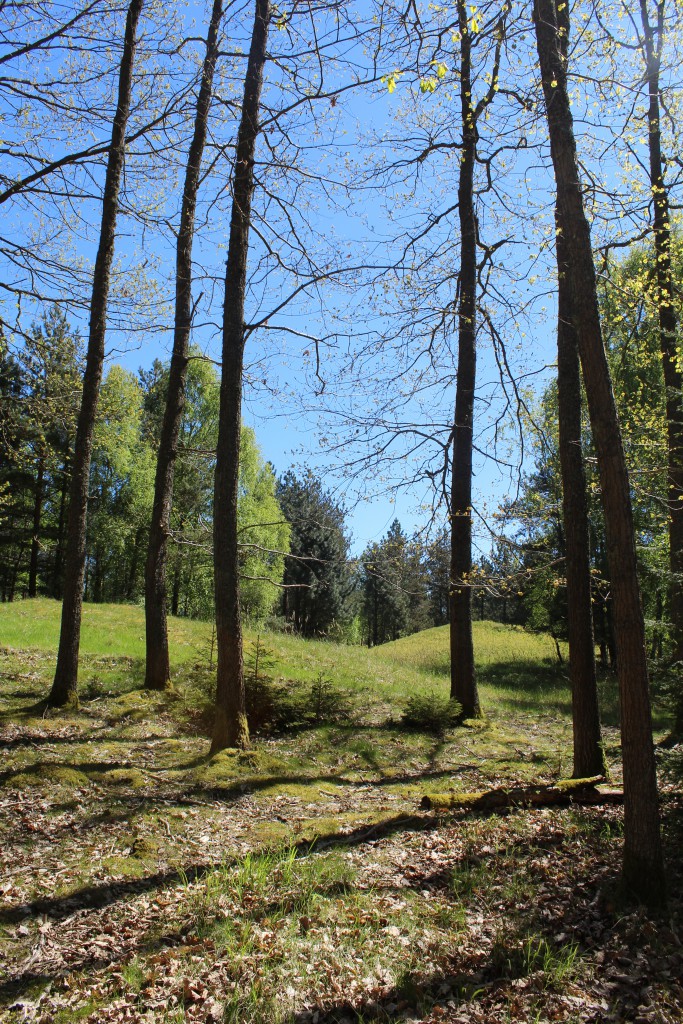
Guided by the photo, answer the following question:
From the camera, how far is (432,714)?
11.7 m

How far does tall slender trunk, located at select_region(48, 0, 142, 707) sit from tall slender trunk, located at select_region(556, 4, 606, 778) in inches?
291

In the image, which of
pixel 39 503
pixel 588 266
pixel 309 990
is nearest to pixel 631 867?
pixel 309 990

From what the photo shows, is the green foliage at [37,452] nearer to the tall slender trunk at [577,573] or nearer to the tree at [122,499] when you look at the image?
the tree at [122,499]

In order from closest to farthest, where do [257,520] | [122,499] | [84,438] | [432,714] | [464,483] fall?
[84,438], [432,714], [464,483], [257,520], [122,499]

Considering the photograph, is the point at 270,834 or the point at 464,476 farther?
the point at 464,476

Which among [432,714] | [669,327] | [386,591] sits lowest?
[432,714]

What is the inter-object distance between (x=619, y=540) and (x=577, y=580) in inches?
130

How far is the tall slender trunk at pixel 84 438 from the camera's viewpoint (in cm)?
1070

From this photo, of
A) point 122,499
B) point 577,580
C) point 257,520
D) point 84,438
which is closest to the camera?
point 577,580

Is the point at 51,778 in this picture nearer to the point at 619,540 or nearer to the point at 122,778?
the point at 122,778

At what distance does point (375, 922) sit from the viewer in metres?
4.76

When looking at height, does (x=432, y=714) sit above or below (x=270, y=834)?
above

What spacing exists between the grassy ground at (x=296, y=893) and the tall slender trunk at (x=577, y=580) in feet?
3.70

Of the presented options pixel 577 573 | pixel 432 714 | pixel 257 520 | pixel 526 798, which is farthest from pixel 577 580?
pixel 257 520
